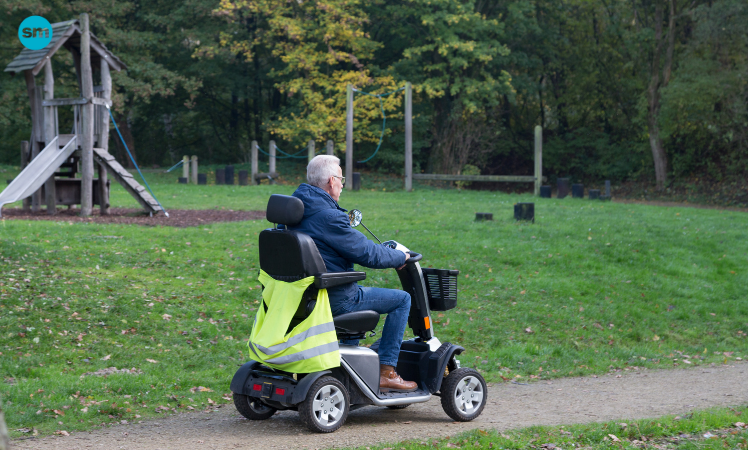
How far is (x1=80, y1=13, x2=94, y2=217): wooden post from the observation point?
1509 cm

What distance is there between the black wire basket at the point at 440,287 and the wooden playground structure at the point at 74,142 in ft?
36.1

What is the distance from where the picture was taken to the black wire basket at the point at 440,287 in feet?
18.2

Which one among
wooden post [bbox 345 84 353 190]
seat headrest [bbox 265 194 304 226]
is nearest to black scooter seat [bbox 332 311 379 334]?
seat headrest [bbox 265 194 304 226]

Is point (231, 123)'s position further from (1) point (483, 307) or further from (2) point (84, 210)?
(1) point (483, 307)

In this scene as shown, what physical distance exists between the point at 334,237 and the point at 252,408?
143 centimetres

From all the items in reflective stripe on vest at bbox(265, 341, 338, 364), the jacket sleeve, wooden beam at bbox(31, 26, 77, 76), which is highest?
wooden beam at bbox(31, 26, 77, 76)

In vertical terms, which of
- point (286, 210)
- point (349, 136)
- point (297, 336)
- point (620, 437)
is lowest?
point (620, 437)

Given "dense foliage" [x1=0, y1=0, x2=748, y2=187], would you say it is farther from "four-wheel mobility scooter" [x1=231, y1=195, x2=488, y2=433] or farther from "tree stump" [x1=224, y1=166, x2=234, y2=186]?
"four-wheel mobility scooter" [x1=231, y1=195, x2=488, y2=433]

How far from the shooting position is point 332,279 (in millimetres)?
4859

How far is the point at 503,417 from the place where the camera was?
18.4 feet

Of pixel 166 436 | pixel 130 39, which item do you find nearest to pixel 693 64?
pixel 130 39

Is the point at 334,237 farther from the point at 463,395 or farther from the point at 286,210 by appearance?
the point at 463,395

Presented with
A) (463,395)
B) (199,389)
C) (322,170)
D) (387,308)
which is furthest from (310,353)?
(199,389)

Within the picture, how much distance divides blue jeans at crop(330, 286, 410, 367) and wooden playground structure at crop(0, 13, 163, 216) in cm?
1117
